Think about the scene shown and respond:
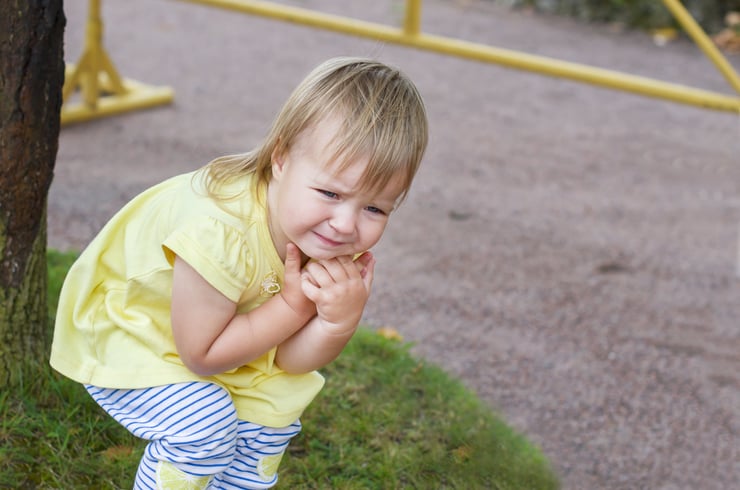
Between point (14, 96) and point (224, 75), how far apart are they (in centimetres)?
426

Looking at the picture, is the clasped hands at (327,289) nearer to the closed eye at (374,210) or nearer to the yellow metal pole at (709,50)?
the closed eye at (374,210)

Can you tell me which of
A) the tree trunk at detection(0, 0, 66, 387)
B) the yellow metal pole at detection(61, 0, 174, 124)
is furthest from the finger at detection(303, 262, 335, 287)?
the yellow metal pole at detection(61, 0, 174, 124)

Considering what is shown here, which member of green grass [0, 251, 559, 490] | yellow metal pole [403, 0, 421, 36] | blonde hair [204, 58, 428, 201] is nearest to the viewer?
blonde hair [204, 58, 428, 201]

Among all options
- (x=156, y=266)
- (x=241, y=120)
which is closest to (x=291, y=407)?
(x=156, y=266)

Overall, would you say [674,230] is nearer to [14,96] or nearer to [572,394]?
[572,394]

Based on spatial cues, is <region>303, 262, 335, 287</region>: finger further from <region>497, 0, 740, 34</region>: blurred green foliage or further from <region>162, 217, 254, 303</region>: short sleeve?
<region>497, 0, 740, 34</region>: blurred green foliage

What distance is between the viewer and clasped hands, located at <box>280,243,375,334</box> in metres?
1.70

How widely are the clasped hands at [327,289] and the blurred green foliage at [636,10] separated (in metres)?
7.29

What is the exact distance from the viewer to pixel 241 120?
18.0 ft

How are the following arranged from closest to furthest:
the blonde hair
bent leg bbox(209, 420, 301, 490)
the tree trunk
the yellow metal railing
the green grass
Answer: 1. the blonde hair
2. bent leg bbox(209, 420, 301, 490)
3. the tree trunk
4. the green grass
5. the yellow metal railing

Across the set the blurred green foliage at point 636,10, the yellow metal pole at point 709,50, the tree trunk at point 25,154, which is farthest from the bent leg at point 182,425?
the blurred green foliage at point 636,10

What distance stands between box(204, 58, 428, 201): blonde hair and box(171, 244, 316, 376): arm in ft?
0.61

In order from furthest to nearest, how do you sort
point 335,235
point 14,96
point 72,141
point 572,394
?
1. point 72,141
2. point 572,394
3. point 14,96
4. point 335,235

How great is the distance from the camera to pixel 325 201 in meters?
1.63
